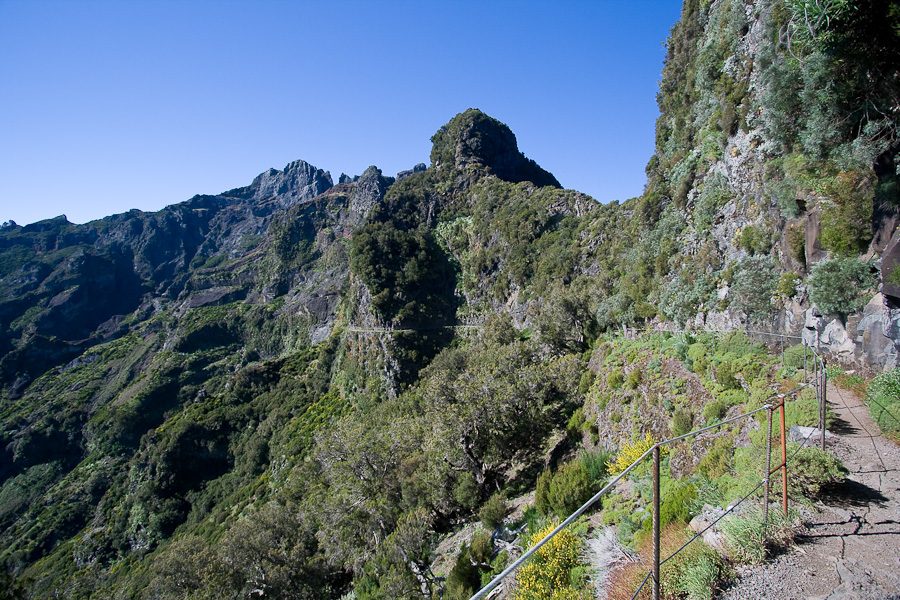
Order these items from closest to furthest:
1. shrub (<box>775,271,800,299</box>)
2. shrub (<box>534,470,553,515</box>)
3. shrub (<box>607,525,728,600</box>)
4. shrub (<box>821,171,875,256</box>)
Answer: shrub (<box>607,525,728,600</box>), shrub (<box>821,171,875,256</box>), shrub (<box>775,271,800,299</box>), shrub (<box>534,470,553,515</box>)

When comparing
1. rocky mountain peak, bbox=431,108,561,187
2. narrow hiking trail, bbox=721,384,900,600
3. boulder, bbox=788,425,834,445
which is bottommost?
narrow hiking trail, bbox=721,384,900,600

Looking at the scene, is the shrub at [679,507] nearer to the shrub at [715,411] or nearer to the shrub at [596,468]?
the shrub at [715,411]

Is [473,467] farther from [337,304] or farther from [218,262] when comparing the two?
[218,262]

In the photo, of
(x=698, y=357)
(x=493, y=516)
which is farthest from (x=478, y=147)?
(x=493, y=516)

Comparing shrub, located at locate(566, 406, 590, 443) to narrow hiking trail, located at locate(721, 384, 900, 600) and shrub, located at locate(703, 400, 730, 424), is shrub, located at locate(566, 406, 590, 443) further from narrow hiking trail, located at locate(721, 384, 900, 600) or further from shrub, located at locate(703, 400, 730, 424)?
narrow hiking trail, located at locate(721, 384, 900, 600)

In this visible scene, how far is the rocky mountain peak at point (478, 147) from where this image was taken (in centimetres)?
10356

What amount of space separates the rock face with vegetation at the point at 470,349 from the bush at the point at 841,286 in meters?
0.06

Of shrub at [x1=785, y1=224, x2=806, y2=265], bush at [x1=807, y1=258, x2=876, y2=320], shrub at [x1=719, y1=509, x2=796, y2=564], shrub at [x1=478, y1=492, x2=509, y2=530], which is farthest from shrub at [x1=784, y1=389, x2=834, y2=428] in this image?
shrub at [x1=478, y1=492, x2=509, y2=530]

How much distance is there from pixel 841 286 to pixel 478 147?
102 metres

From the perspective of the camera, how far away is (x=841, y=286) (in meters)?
10.0

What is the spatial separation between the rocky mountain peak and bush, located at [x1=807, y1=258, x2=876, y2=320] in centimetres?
9454

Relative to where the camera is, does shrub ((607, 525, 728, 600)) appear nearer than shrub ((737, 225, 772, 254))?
Yes

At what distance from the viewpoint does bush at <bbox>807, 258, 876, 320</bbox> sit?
31.9 ft

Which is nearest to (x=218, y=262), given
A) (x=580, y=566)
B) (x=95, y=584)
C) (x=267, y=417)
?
(x=267, y=417)
